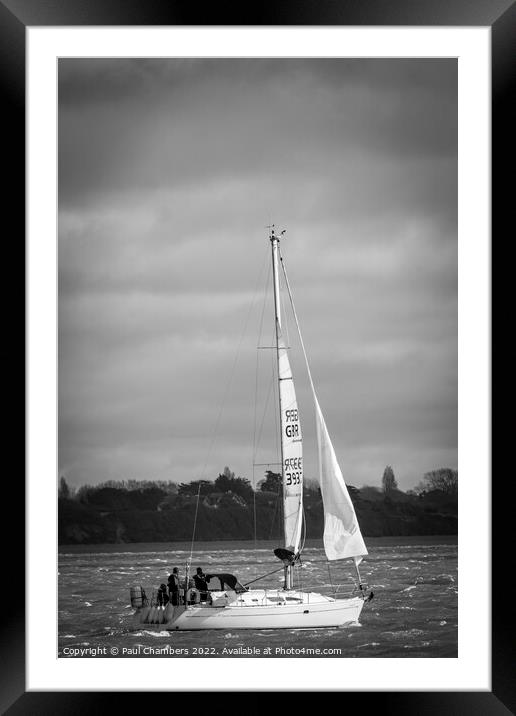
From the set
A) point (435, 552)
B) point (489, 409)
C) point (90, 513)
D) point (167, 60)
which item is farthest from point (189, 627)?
point (167, 60)

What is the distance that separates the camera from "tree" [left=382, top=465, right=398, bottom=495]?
392 inches

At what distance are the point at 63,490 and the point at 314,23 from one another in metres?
4.50

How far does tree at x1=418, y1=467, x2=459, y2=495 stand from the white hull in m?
1.50

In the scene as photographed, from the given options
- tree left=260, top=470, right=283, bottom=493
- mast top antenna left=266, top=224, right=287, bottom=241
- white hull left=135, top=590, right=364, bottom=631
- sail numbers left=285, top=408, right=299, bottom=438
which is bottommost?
white hull left=135, top=590, right=364, bottom=631

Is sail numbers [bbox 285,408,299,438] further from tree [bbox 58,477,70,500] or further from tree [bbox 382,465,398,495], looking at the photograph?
tree [bbox 58,477,70,500]

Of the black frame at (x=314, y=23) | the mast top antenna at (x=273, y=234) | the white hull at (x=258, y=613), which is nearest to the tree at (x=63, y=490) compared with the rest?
the white hull at (x=258, y=613)

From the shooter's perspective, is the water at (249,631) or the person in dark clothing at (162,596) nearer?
the water at (249,631)

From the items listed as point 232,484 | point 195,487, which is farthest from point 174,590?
point 232,484

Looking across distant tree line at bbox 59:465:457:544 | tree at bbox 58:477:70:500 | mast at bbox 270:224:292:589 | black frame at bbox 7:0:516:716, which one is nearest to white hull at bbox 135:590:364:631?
mast at bbox 270:224:292:589

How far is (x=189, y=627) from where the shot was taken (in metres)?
9.64

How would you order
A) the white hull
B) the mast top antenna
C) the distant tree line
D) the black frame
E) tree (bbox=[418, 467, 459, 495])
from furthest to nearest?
1. the mast top antenna
2. the white hull
3. the distant tree line
4. tree (bbox=[418, 467, 459, 495])
5. the black frame

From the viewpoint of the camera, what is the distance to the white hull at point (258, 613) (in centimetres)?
964

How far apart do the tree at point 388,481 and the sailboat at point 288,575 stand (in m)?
0.38

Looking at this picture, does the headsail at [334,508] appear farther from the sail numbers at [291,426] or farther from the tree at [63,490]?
the tree at [63,490]
